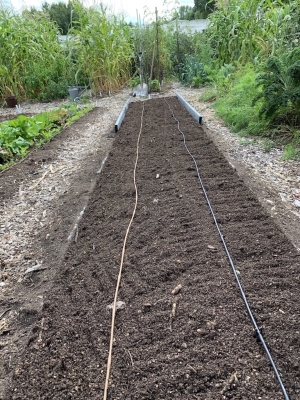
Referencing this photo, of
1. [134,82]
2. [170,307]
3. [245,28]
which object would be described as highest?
[245,28]

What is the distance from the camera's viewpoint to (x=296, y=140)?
4.13 meters

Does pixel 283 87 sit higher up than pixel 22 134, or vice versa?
pixel 283 87

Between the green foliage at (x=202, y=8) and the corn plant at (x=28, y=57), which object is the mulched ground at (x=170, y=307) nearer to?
the corn plant at (x=28, y=57)

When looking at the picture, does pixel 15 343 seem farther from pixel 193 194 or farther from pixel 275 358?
pixel 193 194

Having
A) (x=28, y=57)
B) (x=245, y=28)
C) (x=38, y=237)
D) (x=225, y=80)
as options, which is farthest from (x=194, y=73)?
(x=38, y=237)

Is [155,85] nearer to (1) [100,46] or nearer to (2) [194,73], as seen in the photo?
(2) [194,73]

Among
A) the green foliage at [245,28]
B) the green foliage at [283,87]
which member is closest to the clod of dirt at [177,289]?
the green foliage at [283,87]

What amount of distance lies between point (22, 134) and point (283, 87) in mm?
4024

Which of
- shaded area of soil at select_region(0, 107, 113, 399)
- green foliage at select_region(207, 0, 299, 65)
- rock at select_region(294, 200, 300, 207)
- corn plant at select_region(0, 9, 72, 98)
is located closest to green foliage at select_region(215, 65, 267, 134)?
green foliage at select_region(207, 0, 299, 65)

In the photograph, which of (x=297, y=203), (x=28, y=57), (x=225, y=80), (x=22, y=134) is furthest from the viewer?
(x=28, y=57)

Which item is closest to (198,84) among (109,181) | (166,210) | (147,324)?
(109,181)

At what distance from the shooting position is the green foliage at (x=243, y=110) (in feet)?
15.6

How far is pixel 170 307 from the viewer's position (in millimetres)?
1842

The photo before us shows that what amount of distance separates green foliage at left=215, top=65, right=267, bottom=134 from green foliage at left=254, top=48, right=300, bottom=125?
310 mm
